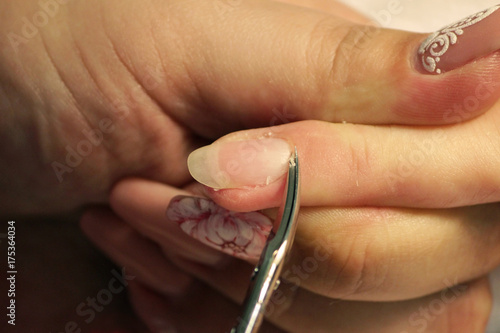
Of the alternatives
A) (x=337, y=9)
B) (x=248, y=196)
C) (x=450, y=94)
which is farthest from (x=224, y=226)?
(x=337, y=9)

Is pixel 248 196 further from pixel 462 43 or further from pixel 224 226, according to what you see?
pixel 462 43

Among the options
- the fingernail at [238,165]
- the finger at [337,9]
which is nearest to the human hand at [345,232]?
the fingernail at [238,165]

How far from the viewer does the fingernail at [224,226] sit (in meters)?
0.31

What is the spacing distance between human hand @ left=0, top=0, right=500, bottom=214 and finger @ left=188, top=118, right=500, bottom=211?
0.01 metres

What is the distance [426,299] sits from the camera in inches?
14.9

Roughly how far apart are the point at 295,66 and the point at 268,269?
14cm

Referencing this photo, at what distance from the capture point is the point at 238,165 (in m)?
0.29

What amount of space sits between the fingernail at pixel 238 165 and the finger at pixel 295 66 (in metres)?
0.06

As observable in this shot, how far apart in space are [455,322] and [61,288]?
0.31m

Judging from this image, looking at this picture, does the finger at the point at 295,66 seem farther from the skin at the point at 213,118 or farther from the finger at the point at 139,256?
the finger at the point at 139,256

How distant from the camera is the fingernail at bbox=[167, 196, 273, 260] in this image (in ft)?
1.02

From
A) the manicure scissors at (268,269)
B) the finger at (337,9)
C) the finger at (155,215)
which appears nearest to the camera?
the manicure scissors at (268,269)

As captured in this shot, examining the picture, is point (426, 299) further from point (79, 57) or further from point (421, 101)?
point (79, 57)

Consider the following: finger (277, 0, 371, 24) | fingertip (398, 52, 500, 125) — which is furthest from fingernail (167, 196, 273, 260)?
finger (277, 0, 371, 24)
